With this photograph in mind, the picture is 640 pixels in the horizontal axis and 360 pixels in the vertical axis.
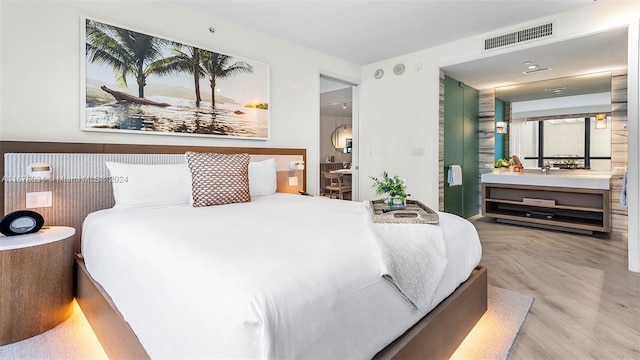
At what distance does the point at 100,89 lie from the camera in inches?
97.0

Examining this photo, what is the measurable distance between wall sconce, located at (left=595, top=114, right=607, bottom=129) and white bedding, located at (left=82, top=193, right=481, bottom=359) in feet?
15.7


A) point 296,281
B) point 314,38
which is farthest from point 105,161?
point 314,38

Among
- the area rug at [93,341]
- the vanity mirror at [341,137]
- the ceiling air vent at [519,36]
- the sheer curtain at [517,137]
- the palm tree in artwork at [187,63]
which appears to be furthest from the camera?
the vanity mirror at [341,137]

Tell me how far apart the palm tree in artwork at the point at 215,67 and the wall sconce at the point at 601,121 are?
5308mm

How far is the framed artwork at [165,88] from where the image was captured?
245cm

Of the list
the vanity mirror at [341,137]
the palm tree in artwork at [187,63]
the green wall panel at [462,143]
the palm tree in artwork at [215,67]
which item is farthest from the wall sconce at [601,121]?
the palm tree in artwork at [187,63]

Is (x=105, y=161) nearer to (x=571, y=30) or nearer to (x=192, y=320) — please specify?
(x=192, y=320)

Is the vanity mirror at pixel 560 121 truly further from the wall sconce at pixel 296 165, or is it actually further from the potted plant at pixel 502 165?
the wall sconce at pixel 296 165

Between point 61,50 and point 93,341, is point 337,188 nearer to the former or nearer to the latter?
point 61,50

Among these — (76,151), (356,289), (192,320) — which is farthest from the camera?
(76,151)

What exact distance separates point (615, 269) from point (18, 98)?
493 centimetres

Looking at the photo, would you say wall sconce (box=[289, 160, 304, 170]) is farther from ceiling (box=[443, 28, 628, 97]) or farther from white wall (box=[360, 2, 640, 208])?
ceiling (box=[443, 28, 628, 97])

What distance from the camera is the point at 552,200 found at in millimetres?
4559

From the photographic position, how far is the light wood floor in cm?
173
